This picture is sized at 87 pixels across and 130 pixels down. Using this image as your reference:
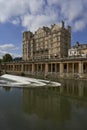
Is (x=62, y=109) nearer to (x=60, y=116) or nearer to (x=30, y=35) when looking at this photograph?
(x=60, y=116)

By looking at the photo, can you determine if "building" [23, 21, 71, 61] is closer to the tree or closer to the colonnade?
the colonnade

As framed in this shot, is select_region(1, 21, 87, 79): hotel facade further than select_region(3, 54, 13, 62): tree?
No

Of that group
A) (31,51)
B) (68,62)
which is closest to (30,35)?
(31,51)

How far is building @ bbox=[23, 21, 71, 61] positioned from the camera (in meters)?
84.7

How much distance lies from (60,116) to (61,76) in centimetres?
Result: 4390

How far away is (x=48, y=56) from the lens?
8906 cm

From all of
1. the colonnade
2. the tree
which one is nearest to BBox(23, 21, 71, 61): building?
the colonnade

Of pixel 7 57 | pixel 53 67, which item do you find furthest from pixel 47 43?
pixel 7 57

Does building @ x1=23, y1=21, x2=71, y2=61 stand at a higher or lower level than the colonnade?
higher

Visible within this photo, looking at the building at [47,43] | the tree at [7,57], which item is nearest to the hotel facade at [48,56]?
the building at [47,43]

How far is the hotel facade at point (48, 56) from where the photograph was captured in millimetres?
62569

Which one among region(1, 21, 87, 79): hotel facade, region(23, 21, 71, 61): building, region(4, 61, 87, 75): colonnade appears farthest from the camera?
region(23, 21, 71, 61): building

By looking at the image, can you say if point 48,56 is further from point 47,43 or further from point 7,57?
point 7,57

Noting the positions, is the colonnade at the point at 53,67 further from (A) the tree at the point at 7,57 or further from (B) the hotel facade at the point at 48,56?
(A) the tree at the point at 7,57
